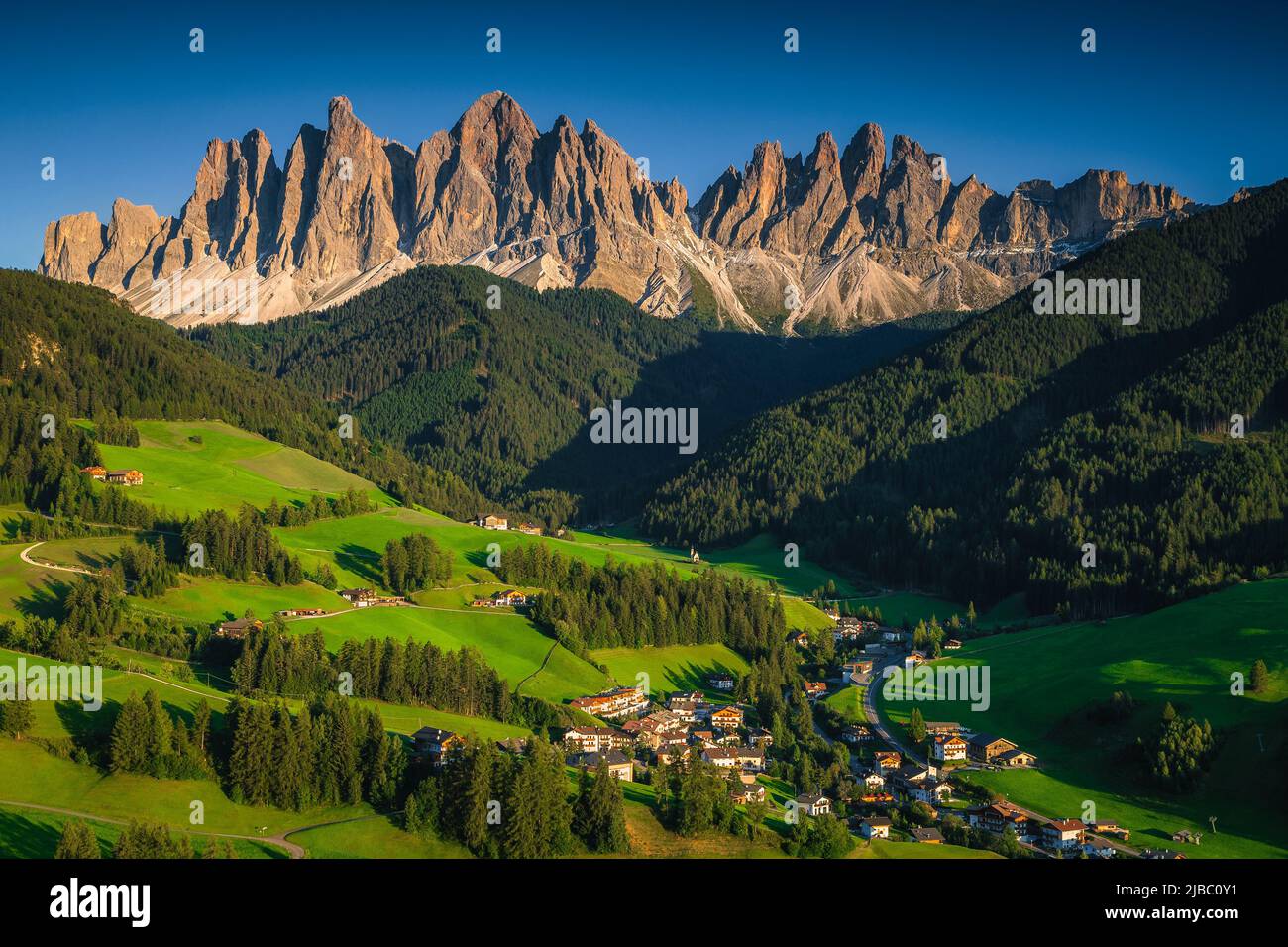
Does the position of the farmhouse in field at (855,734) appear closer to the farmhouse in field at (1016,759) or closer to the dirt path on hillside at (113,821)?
the farmhouse in field at (1016,759)

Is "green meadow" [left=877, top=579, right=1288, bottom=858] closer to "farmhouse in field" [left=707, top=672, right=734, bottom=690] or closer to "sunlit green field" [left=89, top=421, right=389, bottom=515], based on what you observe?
"farmhouse in field" [left=707, top=672, right=734, bottom=690]

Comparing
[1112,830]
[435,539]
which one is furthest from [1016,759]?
[435,539]

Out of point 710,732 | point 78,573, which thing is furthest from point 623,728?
point 78,573

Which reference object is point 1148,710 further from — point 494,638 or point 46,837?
point 46,837

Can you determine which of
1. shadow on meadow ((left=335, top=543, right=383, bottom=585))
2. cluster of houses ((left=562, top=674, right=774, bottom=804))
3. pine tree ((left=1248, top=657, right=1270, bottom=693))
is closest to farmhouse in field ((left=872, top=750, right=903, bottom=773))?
cluster of houses ((left=562, top=674, right=774, bottom=804))

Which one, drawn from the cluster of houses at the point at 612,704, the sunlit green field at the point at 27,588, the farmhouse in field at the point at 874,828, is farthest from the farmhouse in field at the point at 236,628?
the farmhouse in field at the point at 874,828

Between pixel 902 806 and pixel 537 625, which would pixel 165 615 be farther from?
pixel 902 806
